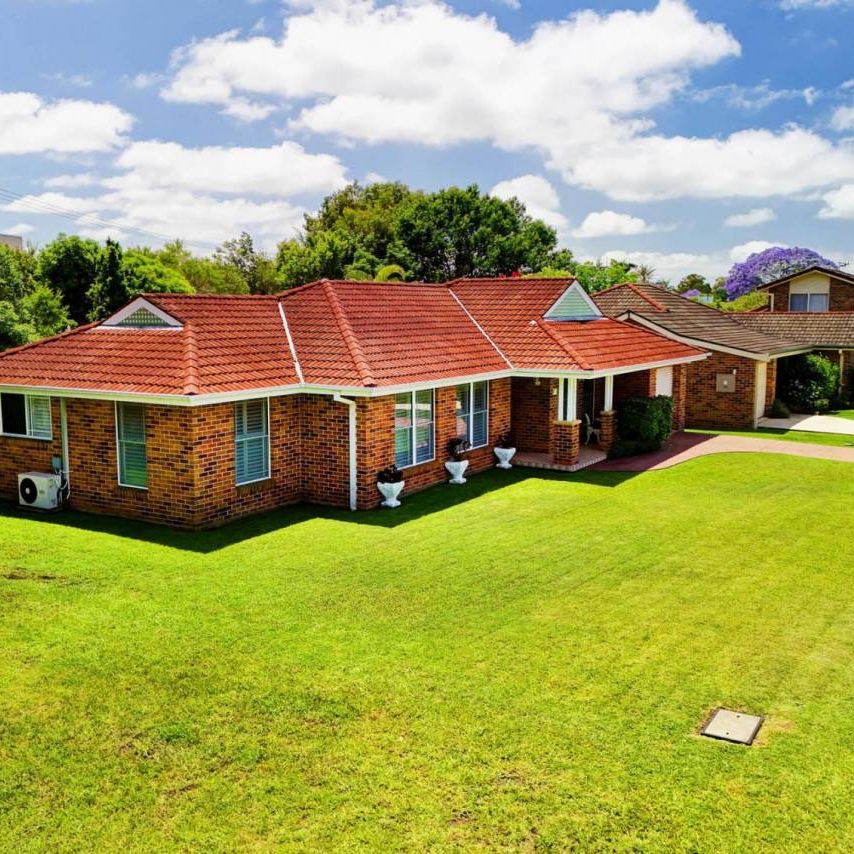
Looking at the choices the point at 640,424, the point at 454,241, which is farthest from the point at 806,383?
the point at 454,241

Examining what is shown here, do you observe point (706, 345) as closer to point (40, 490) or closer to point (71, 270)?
point (40, 490)

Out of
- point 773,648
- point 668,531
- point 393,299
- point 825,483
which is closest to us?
point 773,648

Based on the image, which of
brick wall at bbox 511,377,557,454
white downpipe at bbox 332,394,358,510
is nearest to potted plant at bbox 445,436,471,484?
brick wall at bbox 511,377,557,454

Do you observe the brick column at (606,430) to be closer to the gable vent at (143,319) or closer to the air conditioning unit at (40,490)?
the gable vent at (143,319)

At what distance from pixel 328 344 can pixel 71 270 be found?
93.3 ft

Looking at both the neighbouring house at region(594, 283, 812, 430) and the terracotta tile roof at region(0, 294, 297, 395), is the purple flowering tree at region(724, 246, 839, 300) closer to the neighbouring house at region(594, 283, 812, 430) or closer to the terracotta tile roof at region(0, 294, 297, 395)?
the neighbouring house at region(594, 283, 812, 430)

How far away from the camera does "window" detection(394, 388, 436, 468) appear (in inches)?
669

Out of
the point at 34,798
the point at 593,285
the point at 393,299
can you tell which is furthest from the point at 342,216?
the point at 34,798

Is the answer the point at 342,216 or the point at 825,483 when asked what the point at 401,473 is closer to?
the point at 825,483

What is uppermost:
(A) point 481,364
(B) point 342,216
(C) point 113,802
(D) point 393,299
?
(B) point 342,216

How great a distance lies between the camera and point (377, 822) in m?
6.12

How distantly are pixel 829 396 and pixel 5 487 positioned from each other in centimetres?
2947

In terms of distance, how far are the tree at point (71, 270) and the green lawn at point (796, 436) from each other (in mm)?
28945

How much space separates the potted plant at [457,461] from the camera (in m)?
18.1
